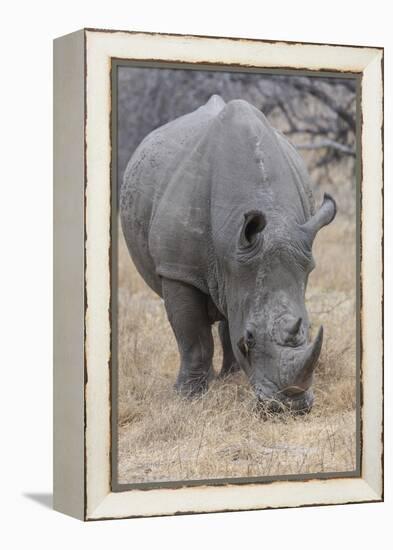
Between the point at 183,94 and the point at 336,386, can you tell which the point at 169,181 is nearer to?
the point at 336,386

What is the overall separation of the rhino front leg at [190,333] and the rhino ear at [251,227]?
2.76 feet

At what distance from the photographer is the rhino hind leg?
10078 mm

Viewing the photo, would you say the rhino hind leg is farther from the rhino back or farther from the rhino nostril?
the rhino nostril

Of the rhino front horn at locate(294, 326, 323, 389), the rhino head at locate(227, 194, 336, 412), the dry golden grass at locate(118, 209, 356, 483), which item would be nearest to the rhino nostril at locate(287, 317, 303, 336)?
the rhino head at locate(227, 194, 336, 412)

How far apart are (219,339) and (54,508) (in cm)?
252

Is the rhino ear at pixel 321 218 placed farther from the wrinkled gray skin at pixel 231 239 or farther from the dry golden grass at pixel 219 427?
the dry golden grass at pixel 219 427

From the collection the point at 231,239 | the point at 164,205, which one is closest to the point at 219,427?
the point at 231,239

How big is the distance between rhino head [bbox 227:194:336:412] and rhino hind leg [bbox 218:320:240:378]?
3.44 feet

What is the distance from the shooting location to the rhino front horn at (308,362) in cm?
851

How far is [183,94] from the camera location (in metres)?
12.7

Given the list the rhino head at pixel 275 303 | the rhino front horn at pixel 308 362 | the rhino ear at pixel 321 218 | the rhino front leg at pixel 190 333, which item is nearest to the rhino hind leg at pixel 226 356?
the rhino front leg at pixel 190 333

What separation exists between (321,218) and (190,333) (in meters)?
1.29

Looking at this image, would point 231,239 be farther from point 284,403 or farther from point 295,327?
point 284,403

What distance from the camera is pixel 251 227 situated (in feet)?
29.2
